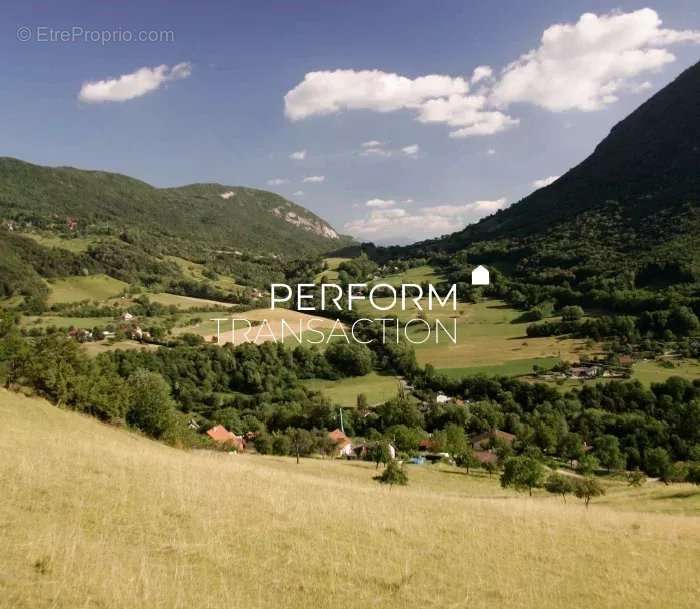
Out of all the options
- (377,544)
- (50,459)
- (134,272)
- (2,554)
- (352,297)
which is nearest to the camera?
(2,554)

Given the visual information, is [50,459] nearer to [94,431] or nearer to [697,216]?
[94,431]

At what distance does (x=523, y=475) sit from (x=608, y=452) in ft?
87.2

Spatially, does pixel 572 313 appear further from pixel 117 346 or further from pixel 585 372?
pixel 117 346

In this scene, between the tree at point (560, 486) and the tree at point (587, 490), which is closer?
the tree at point (587, 490)

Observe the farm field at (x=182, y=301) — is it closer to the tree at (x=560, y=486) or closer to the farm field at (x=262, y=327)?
the farm field at (x=262, y=327)

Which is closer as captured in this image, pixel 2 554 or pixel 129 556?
pixel 2 554

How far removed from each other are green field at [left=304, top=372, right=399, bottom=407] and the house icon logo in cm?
6761

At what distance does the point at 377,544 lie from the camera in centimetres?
1008

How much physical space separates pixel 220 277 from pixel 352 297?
245 ft

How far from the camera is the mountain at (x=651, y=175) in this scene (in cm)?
15212

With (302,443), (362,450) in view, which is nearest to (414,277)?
(362,450)

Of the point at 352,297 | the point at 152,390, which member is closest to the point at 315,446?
the point at 152,390

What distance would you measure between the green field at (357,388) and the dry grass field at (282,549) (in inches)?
2499

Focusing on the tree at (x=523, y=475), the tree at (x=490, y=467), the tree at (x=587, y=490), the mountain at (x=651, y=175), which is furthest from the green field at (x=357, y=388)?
the mountain at (x=651, y=175)
